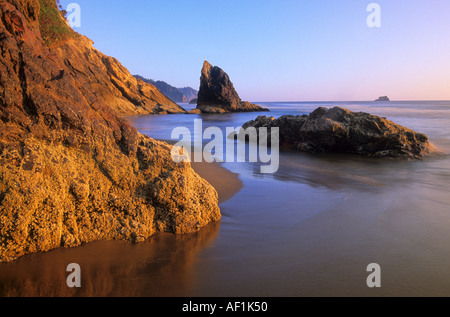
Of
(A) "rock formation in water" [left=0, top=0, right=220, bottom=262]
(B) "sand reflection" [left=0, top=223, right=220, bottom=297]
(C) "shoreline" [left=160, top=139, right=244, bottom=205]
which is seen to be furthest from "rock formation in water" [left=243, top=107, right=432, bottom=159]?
(B) "sand reflection" [left=0, top=223, right=220, bottom=297]

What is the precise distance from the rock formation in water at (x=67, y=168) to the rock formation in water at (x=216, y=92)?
54.5 metres

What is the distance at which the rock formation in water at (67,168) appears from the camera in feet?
8.98

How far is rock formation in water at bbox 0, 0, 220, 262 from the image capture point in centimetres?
274

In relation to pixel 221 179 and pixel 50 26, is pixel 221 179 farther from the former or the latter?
pixel 50 26

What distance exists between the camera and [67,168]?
3066 mm

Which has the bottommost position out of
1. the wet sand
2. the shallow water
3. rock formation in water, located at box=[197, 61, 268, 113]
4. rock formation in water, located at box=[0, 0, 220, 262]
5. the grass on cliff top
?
the shallow water

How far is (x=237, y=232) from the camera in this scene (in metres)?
3.65

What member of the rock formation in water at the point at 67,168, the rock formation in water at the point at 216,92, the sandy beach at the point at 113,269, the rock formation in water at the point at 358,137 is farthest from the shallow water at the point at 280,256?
the rock formation in water at the point at 216,92

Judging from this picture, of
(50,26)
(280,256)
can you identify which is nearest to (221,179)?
(280,256)

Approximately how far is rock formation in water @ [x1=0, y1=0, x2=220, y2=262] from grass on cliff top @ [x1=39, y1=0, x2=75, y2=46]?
2.06 feet

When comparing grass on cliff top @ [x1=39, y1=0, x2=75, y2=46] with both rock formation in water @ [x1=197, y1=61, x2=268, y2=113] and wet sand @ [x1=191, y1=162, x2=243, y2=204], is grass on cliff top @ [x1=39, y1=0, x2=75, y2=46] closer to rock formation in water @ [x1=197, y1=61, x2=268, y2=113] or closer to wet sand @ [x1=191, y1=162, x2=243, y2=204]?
→ wet sand @ [x1=191, y1=162, x2=243, y2=204]
